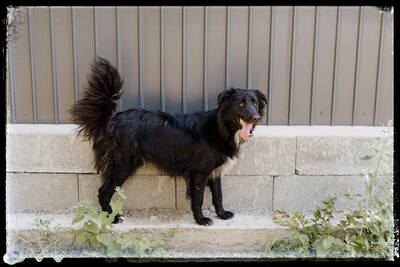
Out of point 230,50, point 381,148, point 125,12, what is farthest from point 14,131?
point 381,148

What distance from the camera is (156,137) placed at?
329cm

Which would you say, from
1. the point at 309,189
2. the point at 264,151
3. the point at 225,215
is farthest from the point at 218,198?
the point at 309,189

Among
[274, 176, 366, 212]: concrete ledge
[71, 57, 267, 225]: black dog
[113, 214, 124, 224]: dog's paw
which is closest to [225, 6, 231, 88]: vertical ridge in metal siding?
[71, 57, 267, 225]: black dog

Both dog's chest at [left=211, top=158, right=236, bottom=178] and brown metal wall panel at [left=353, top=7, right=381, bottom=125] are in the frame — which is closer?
dog's chest at [left=211, top=158, right=236, bottom=178]

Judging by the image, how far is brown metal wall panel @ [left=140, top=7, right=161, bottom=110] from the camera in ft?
11.6

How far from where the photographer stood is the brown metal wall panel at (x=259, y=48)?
355 cm

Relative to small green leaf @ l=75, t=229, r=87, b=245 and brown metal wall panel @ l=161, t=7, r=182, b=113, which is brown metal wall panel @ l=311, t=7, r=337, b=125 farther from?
small green leaf @ l=75, t=229, r=87, b=245

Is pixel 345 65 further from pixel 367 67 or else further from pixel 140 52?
pixel 140 52

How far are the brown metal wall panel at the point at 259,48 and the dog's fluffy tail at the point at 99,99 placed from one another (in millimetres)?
1152

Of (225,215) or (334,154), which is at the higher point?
(334,154)

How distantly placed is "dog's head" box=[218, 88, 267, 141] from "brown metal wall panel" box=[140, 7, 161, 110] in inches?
28.7

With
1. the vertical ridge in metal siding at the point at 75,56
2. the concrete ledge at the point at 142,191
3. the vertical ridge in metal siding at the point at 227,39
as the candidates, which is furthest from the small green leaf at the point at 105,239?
the vertical ridge in metal siding at the point at 227,39

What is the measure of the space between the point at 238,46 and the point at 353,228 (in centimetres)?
179

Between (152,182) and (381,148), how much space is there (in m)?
1.96
